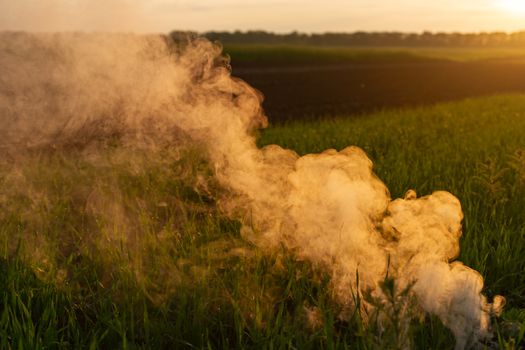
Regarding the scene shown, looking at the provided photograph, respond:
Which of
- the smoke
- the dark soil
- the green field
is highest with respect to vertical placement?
the smoke

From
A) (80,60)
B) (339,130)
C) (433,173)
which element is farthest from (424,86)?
(80,60)

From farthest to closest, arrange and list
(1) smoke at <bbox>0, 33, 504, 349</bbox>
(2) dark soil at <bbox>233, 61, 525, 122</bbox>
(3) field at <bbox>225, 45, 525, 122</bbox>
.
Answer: (3) field at <bbox>225, 45, 525, 122</bbox>, (2) dark soil at <bbox>233, 61, 525, 122</bbox>, (1) smoke at <bbox>0, 33, 504, 349</bbox>

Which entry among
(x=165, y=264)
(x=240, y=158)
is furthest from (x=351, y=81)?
(x=165, y=264)

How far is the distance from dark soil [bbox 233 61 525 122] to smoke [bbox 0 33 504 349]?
6.99m

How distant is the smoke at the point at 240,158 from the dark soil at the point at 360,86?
6.99 metres

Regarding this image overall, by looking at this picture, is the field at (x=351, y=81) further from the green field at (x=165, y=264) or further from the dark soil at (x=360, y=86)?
the green field at (x=165, y=264)

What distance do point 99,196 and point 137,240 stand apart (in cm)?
94

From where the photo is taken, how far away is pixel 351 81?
22984 millimetres

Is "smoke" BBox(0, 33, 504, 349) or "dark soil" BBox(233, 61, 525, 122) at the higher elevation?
"smoke" BBox(0, 33, 504, 349)

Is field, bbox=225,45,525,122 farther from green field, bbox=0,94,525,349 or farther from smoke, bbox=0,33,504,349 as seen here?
smoke, bbox=0,33,504,349

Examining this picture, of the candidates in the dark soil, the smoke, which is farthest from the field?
the smoke

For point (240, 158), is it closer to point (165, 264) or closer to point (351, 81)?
point (165, 264)

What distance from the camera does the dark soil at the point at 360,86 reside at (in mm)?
15293

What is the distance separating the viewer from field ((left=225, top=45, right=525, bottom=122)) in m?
15.9
